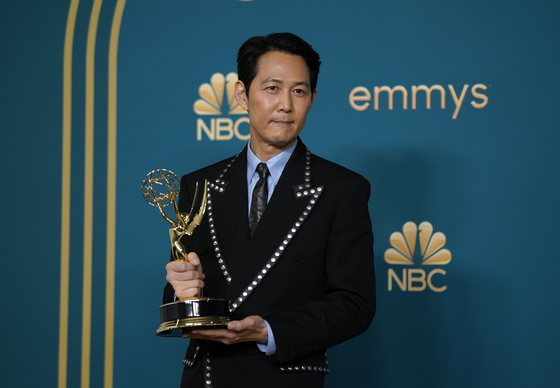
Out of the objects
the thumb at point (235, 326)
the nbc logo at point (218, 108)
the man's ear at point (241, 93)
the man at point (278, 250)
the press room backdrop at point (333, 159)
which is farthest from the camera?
the nbc logo at point (218, 108)

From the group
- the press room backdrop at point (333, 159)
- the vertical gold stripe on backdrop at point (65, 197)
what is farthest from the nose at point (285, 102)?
the vertical gold stripe on backdrop at point (65, 197)

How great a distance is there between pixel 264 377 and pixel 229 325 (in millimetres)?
221

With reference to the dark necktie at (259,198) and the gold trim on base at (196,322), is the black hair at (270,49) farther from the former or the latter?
the gold trim on base at (196,322)

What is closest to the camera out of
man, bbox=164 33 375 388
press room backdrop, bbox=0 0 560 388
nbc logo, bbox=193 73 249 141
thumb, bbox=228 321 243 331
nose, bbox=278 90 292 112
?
thumb, bbox=228 321 243 331

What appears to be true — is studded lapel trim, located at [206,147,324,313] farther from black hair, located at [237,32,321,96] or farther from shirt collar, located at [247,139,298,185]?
black hair, located at [237,32,321,96]

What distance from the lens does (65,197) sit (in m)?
2.73

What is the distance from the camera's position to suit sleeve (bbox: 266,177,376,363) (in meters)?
1.32

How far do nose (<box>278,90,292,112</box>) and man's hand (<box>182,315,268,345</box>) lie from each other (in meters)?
0.53

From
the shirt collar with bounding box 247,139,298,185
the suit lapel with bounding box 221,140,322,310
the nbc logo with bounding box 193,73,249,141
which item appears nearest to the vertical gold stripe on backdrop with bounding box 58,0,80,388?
the nbc logo with bounding box 193,73,249,141

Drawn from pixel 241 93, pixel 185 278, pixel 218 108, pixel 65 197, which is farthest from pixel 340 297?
pixel 65 197

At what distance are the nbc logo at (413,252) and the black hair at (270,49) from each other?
110 centimetres

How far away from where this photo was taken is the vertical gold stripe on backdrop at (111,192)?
105 inches

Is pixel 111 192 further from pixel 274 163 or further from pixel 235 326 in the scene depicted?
pixel 235 326

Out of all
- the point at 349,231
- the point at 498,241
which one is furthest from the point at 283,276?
the point at 498,241
